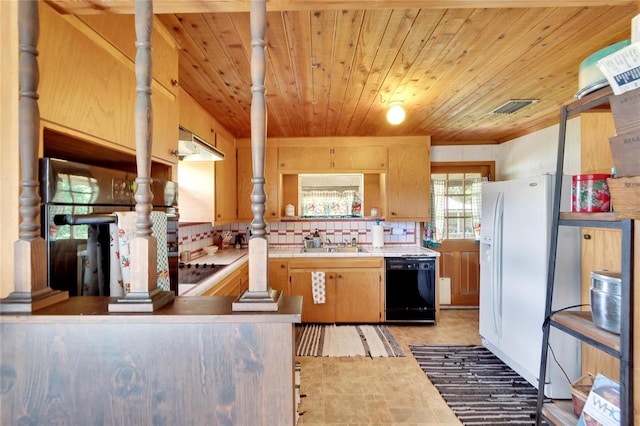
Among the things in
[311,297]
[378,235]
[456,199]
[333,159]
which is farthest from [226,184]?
[456,199]

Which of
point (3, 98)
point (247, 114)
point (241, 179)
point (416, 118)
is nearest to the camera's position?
point (3, 98)

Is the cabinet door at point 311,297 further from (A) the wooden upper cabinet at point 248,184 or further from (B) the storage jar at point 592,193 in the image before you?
(B) the storage jar at point 592,193

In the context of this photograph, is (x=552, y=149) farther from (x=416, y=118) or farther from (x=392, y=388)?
(x=392, y=388)

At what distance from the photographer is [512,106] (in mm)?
2688

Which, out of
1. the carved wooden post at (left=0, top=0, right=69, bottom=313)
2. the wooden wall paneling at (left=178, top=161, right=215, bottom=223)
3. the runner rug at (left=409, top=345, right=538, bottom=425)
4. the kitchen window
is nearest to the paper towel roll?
the kitchen window

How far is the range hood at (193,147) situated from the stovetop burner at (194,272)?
891mm

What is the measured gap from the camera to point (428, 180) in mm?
3668

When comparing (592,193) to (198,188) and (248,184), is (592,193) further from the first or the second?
(248,184)

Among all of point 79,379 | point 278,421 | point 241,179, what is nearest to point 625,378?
point 278,421

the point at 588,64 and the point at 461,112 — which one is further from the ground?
the point at 461,112

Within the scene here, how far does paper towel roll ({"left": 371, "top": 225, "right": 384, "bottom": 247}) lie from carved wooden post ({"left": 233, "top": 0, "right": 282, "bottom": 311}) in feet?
10.5

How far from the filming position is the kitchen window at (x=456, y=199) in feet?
13.2

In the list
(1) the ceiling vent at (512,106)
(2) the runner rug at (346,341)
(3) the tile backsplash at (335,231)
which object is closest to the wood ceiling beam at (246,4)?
(1) the ceiling vent at (512,106)

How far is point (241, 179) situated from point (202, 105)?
3.99ft
